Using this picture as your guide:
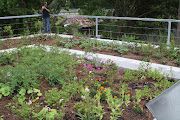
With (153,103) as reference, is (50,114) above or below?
below

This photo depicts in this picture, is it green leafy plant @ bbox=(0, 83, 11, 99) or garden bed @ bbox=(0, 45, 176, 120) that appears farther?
green leafy plant @ bbox=(0, 83, 11, 99)

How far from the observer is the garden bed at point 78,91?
3.16m

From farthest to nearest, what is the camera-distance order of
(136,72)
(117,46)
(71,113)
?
(117,46), (136,72), (71,113)

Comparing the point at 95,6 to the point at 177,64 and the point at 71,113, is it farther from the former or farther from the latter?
the point at 71,113

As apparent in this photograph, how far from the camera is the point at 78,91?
374 centimetres

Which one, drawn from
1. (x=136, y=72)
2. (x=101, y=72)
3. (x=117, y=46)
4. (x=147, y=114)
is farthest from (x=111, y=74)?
(x=117, y=46)

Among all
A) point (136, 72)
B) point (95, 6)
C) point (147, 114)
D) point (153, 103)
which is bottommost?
point (147, 114)

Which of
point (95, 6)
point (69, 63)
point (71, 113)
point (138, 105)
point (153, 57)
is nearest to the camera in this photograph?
point (71, 113)

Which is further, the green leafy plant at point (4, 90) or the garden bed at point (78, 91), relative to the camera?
the green leafy plant at point (4, 90)

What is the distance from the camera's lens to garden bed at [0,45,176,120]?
3.16 metres

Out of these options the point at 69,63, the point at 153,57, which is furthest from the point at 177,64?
the point at 69,63

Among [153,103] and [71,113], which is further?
[71,113]

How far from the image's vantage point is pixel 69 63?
16.9 feet

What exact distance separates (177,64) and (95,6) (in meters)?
13.1
